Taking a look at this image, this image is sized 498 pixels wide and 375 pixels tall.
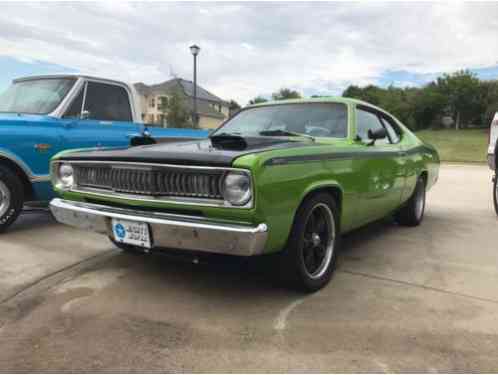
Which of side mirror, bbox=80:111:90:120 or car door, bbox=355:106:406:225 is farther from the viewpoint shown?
side mirror, bbox=80:111:90:120

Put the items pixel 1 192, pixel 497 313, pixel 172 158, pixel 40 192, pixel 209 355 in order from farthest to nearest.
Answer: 1. pixel 40 192
2. pixel 1 192
3. pixel 497 313
4. pixel 172 158
5. pixel 209 355

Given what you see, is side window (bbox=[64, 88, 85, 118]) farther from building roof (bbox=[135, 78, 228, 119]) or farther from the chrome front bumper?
building roof (bbox=[135, 78, 228, 119])

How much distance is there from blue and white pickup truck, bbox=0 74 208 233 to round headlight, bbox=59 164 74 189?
0.62m

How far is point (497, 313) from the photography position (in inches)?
113

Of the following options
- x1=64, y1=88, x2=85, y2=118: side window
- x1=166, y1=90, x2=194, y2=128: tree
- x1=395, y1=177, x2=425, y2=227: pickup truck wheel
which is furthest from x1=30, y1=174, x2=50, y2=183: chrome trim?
x1=166, y1=90, x2=194, y2=128: tree

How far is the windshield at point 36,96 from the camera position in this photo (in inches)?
205

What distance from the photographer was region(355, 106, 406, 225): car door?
3.75m

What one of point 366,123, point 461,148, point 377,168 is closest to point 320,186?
point 377,168

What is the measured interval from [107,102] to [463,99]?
7420 cm

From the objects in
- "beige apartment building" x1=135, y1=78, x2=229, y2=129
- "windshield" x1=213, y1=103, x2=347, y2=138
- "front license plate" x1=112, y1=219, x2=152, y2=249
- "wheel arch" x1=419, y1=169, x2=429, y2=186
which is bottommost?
"front license plate" x1=112, y1=219, x2=152, y2=249

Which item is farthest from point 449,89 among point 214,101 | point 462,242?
point 462,242

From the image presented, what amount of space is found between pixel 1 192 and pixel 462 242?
16.5ft

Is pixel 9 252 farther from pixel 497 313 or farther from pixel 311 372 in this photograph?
pixel 497 313

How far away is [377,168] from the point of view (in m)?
3.98
